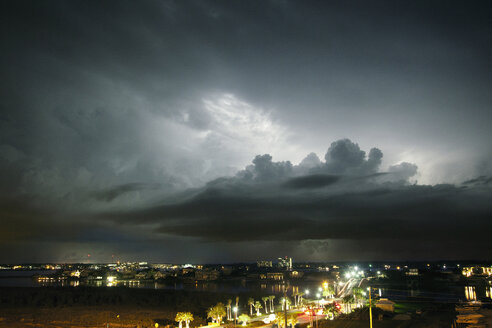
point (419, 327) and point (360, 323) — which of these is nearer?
point (419, 327)

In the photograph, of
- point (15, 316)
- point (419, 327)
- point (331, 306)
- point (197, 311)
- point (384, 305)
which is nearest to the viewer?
point (419, 327)

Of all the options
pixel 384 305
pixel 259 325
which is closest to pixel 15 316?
pixel 259 325

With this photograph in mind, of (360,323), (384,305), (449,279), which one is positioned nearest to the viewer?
(360,323)

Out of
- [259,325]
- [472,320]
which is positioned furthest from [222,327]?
[472,320]

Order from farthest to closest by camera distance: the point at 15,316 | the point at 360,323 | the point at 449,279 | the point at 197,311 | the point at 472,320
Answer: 1. the point at 449,279
2. the point at 197,311
3. the point at 15,316
4. the point at 360,323
5. the point at 472,320

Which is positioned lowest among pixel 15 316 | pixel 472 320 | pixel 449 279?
pixel 449 279

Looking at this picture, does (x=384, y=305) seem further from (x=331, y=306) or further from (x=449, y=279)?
(x=449, y=279)

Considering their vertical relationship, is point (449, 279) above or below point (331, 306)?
below

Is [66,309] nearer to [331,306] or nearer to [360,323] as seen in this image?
[331,306]

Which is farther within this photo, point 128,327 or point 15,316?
point 15,316
